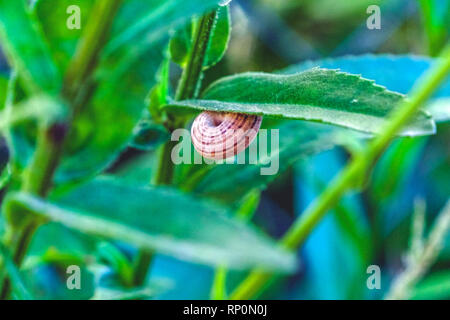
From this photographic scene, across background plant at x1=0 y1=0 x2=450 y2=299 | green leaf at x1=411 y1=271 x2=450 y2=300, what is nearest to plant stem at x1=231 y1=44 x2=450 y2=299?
background plant at x1=0 y1=0 x2=450 y2=299

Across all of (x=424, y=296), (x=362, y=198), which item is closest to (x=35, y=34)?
(x=424, y=296)

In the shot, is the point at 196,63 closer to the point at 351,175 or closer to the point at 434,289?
the point at 351,175

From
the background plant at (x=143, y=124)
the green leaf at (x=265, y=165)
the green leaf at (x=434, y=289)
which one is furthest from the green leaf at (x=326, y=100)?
the green leaf at (x=434, y=289)

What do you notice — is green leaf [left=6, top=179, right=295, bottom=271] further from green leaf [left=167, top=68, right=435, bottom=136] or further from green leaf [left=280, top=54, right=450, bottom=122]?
green leaf [left=280, top=54, right=450, bottom=122]

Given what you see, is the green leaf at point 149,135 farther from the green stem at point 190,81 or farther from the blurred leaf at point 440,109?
the blurred leaf at point 440,109

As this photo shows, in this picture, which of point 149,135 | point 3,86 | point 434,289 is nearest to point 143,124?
point 149,135

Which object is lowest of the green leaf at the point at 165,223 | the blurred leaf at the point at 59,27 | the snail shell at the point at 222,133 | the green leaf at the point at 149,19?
the green leaf at the point at 165,223
